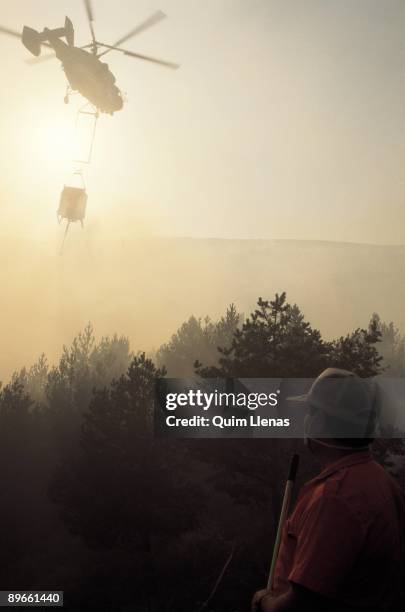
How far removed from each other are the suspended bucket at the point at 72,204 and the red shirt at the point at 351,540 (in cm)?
3071

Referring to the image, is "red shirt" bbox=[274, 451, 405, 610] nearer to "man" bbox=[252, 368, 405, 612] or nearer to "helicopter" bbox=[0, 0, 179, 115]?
"man" bbox=[252, 368, 405, 612]

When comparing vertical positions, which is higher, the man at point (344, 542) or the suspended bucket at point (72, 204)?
the suspended bucket at point (72, 204)

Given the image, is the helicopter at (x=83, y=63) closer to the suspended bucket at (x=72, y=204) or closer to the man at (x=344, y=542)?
the suspended bucket at (x=72, y=204)

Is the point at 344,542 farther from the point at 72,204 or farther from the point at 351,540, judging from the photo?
the point at 72,204

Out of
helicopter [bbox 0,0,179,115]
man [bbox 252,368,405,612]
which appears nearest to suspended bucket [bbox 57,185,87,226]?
helicopter [bbox 0,0,179,115]

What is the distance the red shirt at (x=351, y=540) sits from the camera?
1.75 m

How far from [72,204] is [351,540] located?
104ft

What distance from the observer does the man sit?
175cm

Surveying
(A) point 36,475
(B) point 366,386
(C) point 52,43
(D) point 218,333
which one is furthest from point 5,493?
(B) point 366,386

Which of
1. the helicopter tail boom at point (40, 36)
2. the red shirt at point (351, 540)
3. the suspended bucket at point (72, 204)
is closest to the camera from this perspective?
the red shirt at point (351, 540)

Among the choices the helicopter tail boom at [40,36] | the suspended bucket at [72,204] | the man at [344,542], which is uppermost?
the helicopter tail boom at [40,36]

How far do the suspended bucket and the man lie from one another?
30598mm

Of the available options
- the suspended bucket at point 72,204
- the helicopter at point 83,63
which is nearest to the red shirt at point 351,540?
the helicopter at point 83,63

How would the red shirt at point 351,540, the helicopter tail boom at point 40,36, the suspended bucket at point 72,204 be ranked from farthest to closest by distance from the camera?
the suspended bucket at point 72,204 → the helicopter tail boom at point 40,36 → the red shirt at point 351,540
